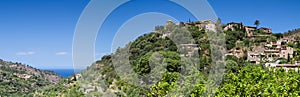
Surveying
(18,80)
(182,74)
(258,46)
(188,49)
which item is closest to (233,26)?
(258,46)

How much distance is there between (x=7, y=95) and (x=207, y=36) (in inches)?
1527

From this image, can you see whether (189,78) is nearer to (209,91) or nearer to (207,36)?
(209,91)

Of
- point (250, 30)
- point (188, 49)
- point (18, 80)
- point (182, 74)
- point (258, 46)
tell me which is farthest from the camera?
point (18, 80)

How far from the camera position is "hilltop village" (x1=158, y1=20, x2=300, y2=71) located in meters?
35.5

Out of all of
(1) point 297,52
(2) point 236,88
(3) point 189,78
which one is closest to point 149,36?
(1) point 297,52

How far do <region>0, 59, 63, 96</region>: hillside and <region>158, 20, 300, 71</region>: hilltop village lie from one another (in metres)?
34.8

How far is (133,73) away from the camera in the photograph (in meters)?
29.5

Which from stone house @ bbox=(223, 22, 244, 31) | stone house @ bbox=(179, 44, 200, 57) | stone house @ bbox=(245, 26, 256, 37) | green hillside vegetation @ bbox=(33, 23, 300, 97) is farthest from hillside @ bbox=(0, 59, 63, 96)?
stone house @ bbox=(245, 26, 256, 37)

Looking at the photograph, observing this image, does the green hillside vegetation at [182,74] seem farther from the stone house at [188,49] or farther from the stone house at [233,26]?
the stone house at [233,26]

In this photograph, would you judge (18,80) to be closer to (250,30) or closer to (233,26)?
(233,26)

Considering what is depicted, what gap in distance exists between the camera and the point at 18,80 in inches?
3088

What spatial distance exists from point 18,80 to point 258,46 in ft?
178

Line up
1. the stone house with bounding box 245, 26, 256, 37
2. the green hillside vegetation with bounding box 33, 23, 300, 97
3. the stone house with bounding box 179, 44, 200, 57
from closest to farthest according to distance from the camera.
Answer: the green hillside vegetation with bounding box 33, 23, 300, 97
the stone house with bounding box 179, 44, 200, 57
the stone house with bounding box 245, 26, 256, 37

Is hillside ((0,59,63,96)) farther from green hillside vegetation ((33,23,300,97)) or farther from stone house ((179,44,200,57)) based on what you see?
stone house ((179,44,200,57))
